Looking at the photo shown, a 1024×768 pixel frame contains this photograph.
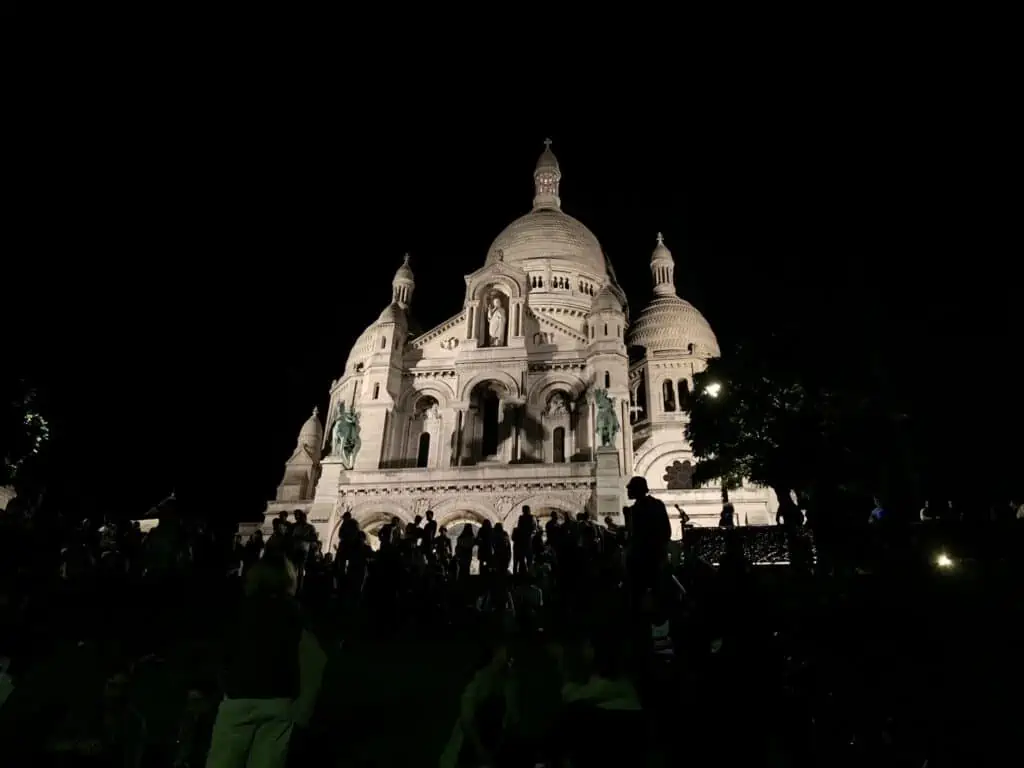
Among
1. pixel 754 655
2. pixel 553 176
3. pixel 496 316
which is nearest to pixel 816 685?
pixel 754 655

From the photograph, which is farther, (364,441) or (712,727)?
(364,441)

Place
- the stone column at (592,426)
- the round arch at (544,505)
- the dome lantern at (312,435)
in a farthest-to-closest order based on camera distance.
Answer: the dome lantern at (312,435) < the stone column at (592,426) < the round arch at (544,505)

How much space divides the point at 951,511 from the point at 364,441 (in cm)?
2353

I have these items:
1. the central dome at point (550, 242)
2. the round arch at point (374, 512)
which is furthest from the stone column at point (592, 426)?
the central dome at point (550, 242)

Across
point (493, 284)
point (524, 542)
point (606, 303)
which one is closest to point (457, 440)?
point (493, 284)

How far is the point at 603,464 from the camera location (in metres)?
27.2

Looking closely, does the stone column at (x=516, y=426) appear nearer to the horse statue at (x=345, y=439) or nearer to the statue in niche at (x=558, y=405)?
the statue in niche at (x=558, y=405)

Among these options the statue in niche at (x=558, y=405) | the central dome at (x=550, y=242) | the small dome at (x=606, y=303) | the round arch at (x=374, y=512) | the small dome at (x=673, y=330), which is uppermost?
the central dome at (x=550, y=242)

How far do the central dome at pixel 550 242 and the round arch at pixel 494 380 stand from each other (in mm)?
14261

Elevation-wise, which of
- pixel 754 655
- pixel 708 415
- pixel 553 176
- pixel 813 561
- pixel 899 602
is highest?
pixel 553 176

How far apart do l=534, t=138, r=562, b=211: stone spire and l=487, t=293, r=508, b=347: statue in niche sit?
63.8ft

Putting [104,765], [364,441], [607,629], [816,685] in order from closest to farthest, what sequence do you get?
[607,629], [104,765], [816,685], [364,441]

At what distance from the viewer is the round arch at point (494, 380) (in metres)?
32.2

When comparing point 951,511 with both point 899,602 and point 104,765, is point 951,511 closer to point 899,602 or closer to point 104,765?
point 899,602
